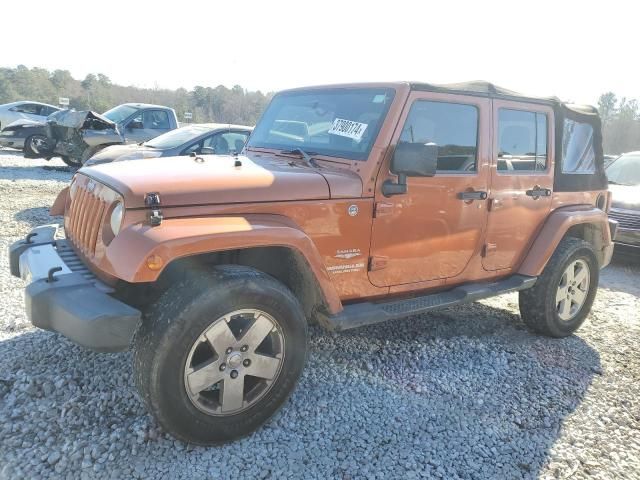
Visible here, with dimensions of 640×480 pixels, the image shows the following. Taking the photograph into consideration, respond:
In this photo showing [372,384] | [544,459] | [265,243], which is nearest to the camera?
[265,243]

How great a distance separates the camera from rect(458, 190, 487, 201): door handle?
349 cm

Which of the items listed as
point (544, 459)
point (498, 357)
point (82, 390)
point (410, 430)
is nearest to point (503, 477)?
point (544, 459)

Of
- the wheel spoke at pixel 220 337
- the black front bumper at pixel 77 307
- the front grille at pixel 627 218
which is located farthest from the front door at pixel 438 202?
the front grille at pixel 627 218

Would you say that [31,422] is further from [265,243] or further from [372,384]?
[372,384]

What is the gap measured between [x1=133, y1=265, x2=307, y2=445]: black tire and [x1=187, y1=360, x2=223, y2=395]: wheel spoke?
45 mm

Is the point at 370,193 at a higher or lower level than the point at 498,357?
higher

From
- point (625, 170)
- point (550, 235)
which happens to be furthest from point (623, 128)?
point (550, 235)

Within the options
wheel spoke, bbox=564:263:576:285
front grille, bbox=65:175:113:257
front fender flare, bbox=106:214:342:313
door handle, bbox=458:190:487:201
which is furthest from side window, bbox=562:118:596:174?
front grille, bbox=65:175:113:257

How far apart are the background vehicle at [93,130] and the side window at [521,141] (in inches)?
359

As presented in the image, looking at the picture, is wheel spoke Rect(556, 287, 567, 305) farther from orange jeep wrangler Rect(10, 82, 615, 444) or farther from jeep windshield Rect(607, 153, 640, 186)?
jeep windshield Rect(607, 153, 640, 186)

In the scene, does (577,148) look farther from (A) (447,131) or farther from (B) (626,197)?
(B) (626,197)

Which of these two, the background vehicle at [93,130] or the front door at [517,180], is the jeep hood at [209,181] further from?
the background vehicle at [93,130]

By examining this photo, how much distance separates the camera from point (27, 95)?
34.8 metres

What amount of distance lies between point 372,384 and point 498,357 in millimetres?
1169
